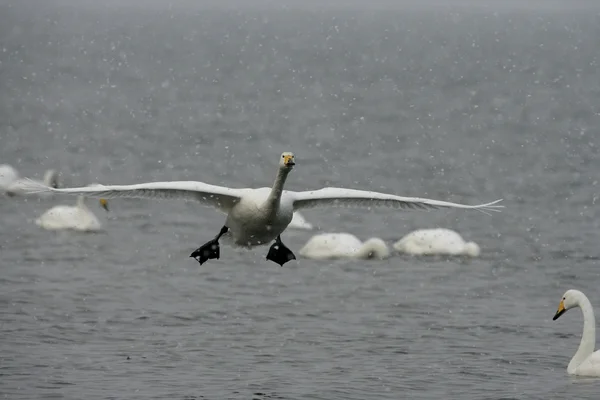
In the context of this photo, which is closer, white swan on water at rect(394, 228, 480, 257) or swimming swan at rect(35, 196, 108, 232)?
white swan on water at rect(394, 228, 480, 257)

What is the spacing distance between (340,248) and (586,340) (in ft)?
24.2

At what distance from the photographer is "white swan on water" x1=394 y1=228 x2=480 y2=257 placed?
25.5 metres

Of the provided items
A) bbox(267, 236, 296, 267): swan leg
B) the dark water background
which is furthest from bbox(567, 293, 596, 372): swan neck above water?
bbox(267, 236, 296, 267): swan leg

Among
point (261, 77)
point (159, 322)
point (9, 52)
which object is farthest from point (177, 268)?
point (9, 52)

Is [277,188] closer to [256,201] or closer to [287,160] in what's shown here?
[256,201]

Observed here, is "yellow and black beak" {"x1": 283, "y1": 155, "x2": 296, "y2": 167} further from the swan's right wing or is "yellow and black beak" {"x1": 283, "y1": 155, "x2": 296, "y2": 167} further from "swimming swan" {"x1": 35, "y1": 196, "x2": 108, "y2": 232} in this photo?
"swimming swan" {"x1": 35, "y1": 196, "x2": 108, "y2": 232}

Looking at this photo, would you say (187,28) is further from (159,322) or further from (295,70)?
(159,322)

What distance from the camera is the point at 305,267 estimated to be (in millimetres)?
24797

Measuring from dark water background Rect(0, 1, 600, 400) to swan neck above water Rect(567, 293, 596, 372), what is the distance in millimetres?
357

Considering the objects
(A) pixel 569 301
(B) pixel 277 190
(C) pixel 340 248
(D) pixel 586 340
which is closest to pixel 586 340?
(D) pixel 586 340

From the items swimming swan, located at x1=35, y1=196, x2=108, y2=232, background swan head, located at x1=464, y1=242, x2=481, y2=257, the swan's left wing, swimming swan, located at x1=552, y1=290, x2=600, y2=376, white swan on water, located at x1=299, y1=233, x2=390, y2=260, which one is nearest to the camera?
the swan's left wing

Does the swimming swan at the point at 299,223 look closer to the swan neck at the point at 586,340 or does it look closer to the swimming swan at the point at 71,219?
the swimming swan at the point at 71,219

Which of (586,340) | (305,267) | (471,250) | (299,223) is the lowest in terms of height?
(586,340)

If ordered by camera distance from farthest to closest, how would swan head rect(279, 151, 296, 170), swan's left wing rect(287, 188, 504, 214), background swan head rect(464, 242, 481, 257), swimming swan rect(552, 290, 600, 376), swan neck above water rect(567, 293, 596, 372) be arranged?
1. background swan head rect(464, 242, 481, 257)
2. swan neck above water rect(567, 293, 596, 372)
3. swimming swan rect(552, 290, 600, 376)
4. swan's left wing rect(287, 188, 504, 214)
5. swan head rect(279, 151, 296, 170)
